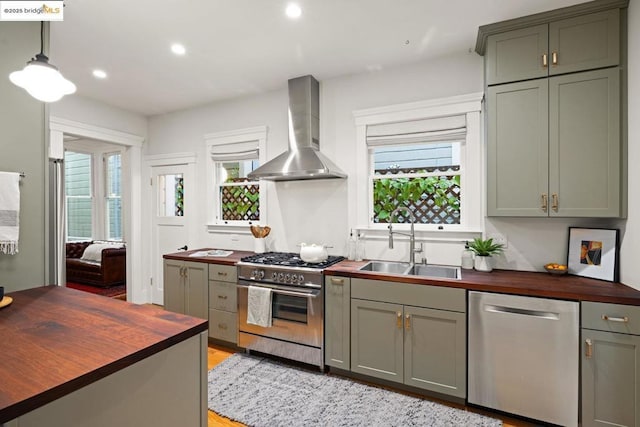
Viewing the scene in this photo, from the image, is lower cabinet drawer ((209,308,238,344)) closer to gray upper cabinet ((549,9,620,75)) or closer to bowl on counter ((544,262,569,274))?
bowl on counter ((544,262,569,274))

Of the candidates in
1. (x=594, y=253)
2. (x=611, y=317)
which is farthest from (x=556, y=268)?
(x=611, y=317)

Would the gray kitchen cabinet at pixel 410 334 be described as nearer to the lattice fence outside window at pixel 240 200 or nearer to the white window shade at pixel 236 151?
the lattice fence outside window at pixel 240 200

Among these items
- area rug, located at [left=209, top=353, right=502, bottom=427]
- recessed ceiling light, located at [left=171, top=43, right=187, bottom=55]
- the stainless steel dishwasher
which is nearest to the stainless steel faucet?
the stainless steel dishwasher

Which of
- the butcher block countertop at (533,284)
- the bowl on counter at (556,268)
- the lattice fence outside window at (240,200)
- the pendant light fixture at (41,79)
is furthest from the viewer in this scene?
the lattice fence outside window at (240,200)

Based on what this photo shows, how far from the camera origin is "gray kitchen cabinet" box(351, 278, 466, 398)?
221cm

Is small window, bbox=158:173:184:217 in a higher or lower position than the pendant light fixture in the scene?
lower

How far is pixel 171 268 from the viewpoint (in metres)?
3.47

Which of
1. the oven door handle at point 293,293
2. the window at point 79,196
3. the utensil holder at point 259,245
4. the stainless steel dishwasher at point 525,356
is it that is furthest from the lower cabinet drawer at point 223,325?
the window at point 79,196

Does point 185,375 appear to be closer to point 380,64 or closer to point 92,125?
point 380,64

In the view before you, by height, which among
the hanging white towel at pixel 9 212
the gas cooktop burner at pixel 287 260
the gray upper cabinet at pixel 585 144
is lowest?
the gas cooktop burner at pixel 287 260

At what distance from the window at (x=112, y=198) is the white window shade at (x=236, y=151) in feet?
10.9

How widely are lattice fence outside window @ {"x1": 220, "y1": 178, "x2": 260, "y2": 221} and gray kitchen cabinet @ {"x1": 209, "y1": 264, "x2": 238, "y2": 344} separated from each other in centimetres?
93

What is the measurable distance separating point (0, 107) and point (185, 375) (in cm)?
187

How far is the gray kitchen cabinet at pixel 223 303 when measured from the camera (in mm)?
3096
